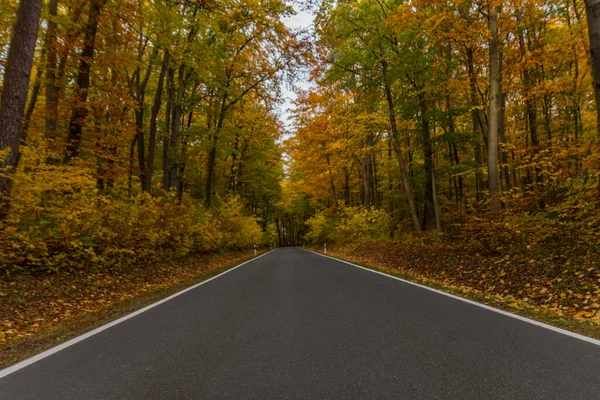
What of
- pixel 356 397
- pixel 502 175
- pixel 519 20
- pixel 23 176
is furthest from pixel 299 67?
pixel 356 397

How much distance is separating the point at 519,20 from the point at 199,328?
16875 millimetres

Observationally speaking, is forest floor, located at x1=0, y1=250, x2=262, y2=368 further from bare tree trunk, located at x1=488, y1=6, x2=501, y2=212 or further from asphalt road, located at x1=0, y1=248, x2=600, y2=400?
A: bare tree trunk, located at x1=488, y1=6, x2=501, y2=212

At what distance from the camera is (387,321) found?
14.7ft

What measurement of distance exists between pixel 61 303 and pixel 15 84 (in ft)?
14.1

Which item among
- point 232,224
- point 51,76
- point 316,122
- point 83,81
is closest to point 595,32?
point 83,81

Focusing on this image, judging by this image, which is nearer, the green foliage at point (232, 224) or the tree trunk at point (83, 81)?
the tree trunk at point (83, 81)

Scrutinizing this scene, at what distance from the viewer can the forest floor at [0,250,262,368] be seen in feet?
13.7

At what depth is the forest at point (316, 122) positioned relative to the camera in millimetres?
6508

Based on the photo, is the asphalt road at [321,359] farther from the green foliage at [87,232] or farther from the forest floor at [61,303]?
the green foliage at [87,232]

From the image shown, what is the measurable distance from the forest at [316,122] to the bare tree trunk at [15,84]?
0.03 m

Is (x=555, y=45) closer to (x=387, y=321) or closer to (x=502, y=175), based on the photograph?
(x=502, y=175)

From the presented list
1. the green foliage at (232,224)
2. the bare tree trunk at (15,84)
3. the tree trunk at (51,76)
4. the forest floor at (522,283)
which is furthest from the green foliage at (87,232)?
the forest floor at (522,283)

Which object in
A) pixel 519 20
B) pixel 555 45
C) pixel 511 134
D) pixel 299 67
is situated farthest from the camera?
pixel 511 134

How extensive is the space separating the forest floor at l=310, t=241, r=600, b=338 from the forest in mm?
48
